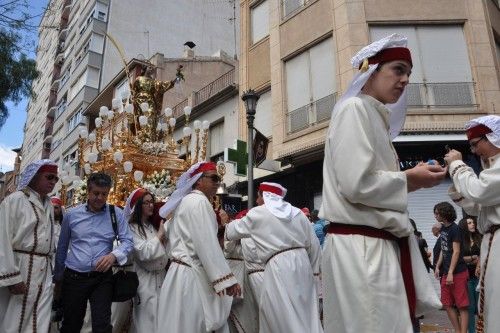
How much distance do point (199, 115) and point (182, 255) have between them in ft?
55.3

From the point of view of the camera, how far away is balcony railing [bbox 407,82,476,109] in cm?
1273

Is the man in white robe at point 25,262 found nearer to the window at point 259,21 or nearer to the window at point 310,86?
the window at point 310,86

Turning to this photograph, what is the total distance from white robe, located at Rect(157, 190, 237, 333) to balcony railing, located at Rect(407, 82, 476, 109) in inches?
404

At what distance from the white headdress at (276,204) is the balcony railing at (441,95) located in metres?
8.42

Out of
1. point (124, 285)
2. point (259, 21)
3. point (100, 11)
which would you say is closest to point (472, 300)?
point (124, 285)

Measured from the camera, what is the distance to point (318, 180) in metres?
14.1

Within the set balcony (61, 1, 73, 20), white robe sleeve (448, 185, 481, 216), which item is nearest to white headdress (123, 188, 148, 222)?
white robe sleeve (448, 185, 481, 216)

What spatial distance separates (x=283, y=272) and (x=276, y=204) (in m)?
0.87

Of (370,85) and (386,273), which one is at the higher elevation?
(370,85)

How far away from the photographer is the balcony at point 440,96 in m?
12.7

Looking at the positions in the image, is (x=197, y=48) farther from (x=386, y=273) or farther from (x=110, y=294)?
(x=386, y=273)

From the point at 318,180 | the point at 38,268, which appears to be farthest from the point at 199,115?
the point at 38,268

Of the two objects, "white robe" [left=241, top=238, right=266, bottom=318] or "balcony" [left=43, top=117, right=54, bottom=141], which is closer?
"white robe" [left=241, top=238, right=266, bottom=318]

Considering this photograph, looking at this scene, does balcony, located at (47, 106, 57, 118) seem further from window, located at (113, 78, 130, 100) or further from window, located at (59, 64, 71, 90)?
window, located at (113, 78, 130, 100)
